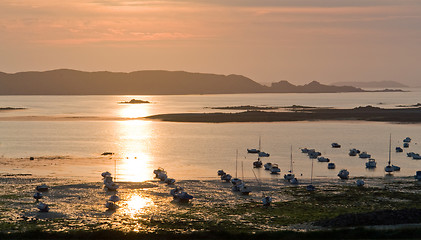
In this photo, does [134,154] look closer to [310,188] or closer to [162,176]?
[162,176]

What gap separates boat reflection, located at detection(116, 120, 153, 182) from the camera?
6756cm

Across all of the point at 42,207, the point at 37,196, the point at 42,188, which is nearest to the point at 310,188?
the point at 42,207

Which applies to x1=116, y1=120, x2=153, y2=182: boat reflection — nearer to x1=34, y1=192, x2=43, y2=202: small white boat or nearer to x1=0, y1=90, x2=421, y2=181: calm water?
x1=0, y1=90, x2=421, y2=181: calm water

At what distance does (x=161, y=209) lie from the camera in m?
47.4

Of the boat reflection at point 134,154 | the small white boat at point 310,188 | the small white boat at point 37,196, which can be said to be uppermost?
the small white boat at point 37,196

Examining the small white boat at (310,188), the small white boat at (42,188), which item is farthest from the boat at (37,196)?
the small white boat at (310,188)

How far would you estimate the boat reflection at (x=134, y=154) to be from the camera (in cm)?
6756

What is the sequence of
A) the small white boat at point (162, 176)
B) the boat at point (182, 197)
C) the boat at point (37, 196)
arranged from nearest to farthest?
the boat at point (182, 197)
the boat at point (37, 196)
the small white boat at point (162, 176)

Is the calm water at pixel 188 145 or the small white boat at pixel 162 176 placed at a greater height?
the small white boat at pixel 162 176

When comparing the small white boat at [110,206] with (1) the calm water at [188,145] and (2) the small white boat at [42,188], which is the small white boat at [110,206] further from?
(1) the calm water at [188,145]

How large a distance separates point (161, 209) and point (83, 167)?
28.7 meters

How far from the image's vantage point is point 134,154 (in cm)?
9019

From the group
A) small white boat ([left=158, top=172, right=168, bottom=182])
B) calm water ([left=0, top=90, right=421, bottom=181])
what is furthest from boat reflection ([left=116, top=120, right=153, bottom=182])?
small white boat ([left=158, top=172, right=168, bottom=182])

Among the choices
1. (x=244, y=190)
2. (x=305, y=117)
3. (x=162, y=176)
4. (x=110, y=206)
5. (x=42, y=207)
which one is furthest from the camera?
(x=305, y=117)
